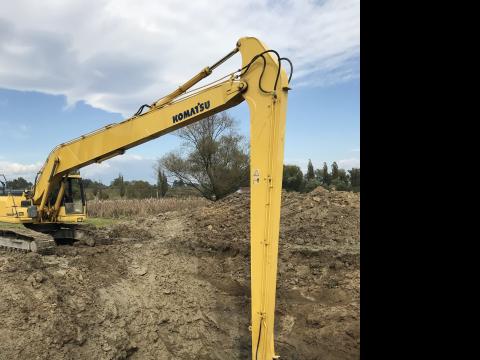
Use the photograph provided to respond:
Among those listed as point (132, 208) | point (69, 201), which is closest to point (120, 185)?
point (132, 208)

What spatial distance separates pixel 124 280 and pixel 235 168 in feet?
74.8

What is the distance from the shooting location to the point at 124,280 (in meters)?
8.89

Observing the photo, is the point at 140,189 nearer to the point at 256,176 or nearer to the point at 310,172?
the point at 310,172

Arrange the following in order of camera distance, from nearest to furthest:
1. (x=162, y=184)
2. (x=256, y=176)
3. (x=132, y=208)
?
(x=256, y=176), (x=132, y=208), (x=162, y=184)

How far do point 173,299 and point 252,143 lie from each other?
4.45m

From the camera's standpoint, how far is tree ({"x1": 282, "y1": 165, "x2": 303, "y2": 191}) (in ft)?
109

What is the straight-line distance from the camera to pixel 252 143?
18.2 ft

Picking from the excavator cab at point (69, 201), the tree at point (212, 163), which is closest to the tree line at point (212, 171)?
the tree at point (212, 163)

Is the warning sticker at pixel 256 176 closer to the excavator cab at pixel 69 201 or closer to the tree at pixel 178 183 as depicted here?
the excavator cab at pixel 69 201

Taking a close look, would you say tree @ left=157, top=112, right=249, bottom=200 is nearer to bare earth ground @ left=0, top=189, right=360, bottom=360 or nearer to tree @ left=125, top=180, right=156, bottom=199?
tree @ left=125, top=180, right=156, bottom=199

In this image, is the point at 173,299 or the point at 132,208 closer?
the point at 173,299

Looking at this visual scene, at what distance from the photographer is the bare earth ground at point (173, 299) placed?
6.78 meters

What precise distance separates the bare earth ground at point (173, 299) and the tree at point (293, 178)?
68.7 ft
